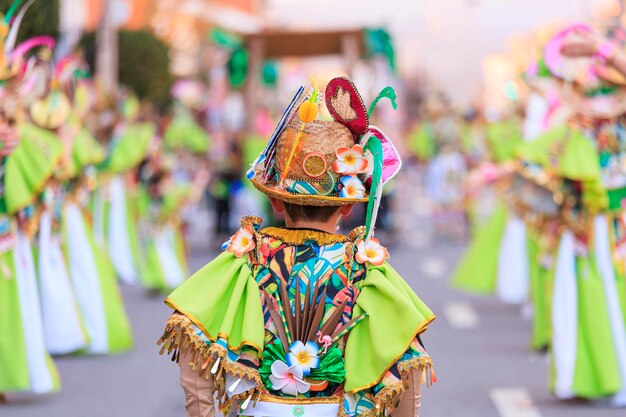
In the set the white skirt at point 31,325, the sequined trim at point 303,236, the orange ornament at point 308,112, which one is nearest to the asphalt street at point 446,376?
the white skirt at point 31,325

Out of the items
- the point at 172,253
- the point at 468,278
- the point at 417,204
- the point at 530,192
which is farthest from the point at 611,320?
the point at 417,204

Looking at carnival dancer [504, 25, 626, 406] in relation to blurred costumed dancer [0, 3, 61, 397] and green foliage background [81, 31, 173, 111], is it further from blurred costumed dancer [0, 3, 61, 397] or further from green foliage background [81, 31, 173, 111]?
green foliage background [81, 31, 173, 111]

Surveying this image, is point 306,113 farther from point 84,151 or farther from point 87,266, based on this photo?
point 87,266

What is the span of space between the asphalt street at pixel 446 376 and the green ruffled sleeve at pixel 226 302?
3.54 metres

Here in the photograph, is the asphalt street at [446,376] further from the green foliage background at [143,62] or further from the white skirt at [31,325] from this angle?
the green foliage background at [143,62]

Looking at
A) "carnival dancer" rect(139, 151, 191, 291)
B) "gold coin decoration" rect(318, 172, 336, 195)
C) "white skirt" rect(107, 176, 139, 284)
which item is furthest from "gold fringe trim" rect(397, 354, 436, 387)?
"white skirt" rect(107, 176, 139, 284)

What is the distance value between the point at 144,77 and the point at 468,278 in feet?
29.7

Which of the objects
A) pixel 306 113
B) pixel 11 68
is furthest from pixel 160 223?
pixel 306 113

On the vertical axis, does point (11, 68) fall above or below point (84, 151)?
above

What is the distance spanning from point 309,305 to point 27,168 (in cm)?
438

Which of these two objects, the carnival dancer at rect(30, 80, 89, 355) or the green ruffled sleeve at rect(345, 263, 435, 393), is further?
the carnival dancer at rect(30, 80, 89, 355)

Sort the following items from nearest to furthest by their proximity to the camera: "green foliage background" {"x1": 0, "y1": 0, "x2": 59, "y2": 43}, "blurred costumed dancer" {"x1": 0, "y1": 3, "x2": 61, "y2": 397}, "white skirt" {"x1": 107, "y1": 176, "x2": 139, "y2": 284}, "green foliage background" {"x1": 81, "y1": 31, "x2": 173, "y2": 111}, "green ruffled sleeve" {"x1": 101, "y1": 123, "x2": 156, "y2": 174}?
"blurred costumed dancer" {"x1": 0, "y1": 3, "x2": 61, "y2": 397} → "green foliage background" {"x1": 0, "y1": 0, "x2": 59, "y2": 43} → "green ruffled sleeve" {"x1": 101, "y1": 123, "x2": 156, "y2": 174} → "white skirt" {"x1": 107, "y1": 176, "x2": 139, "y2": 284} → "green foliage background" {"x1": 81, "y1": 31, "x2": 173, "y2": 111}

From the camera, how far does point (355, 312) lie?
3.89 m

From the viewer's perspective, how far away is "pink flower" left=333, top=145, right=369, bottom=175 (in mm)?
3904
